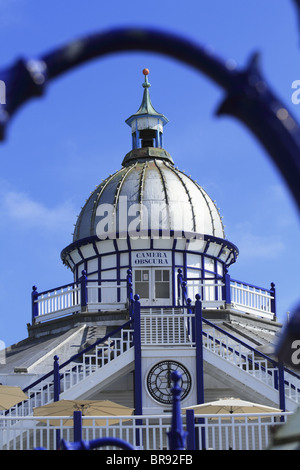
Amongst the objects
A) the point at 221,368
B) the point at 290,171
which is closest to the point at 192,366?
the point at 221,368

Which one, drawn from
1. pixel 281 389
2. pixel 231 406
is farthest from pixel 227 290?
pixel 231 406

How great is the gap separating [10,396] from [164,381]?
4404 millimetres

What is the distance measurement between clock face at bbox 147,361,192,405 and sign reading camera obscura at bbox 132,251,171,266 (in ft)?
29.6

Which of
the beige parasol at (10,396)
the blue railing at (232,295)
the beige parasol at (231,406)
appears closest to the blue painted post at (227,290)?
the blue railing at (232,295)

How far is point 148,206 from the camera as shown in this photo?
3145cm

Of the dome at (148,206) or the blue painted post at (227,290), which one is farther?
the dome at (148,206)

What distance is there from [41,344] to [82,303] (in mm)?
2010

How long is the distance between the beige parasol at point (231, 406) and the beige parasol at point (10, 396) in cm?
399

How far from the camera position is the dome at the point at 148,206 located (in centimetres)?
3112

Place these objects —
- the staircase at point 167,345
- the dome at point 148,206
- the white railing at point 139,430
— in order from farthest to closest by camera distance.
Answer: the dome at point 148,206
the staircase at point 167,345
the white railing at point 139,430

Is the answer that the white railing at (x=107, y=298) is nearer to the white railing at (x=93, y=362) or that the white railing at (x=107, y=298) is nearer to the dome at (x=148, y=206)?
the dome at (x=148, y=206)

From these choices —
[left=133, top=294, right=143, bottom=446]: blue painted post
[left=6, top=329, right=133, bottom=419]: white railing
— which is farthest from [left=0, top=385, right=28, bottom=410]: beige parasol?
[left=133, top=294, right=143, bottom=446]: blue painted post
